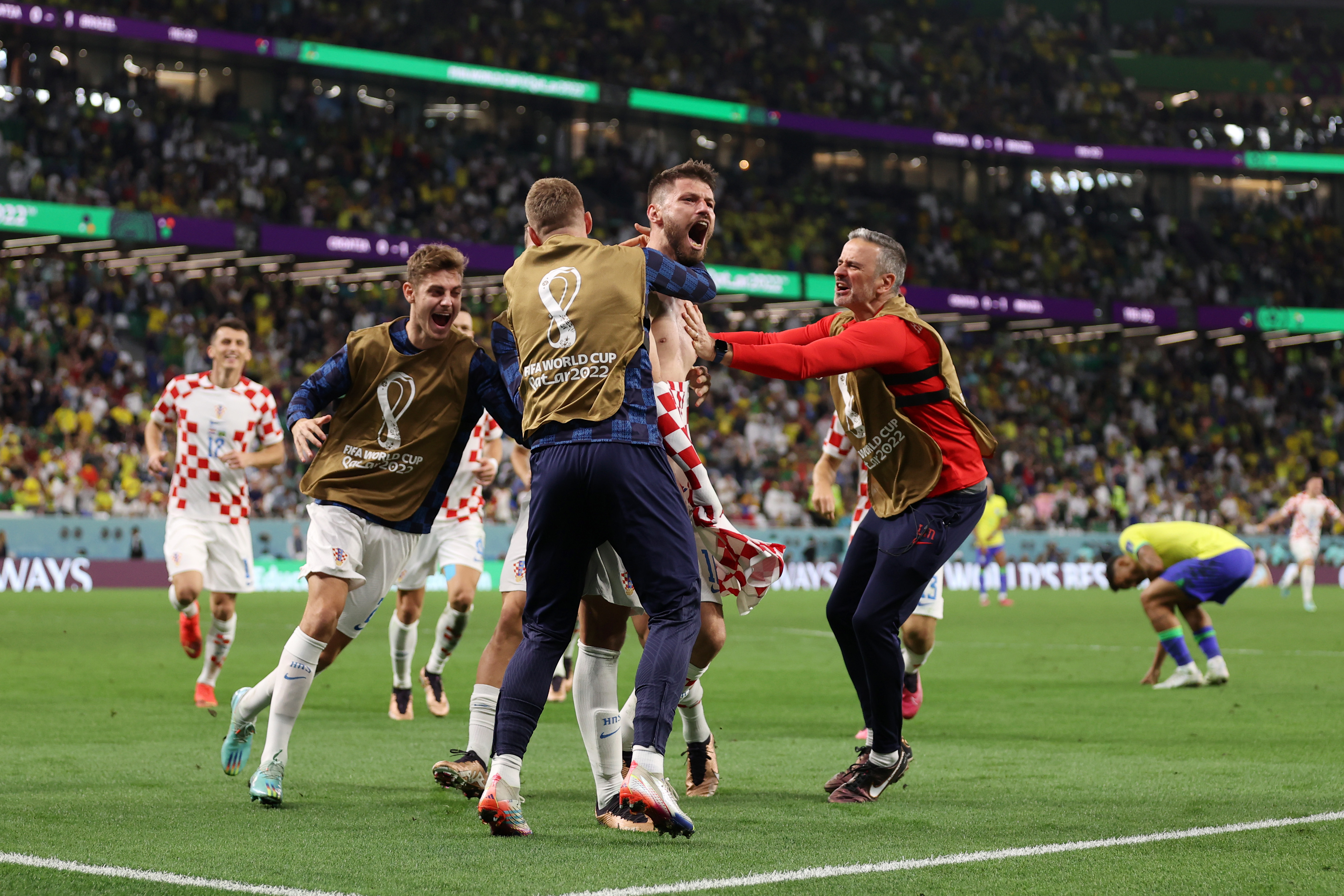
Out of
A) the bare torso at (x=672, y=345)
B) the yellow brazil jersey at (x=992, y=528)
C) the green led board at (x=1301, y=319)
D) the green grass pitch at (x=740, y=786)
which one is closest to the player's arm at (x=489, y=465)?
the green grass pitch at (x=740, y=786)

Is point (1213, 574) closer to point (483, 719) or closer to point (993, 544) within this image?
point (483, 719)

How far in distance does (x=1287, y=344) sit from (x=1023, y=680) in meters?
40.0

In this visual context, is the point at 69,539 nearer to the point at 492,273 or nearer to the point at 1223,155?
the point at 492,273

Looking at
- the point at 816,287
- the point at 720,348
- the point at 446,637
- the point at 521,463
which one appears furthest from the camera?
the point at 816,287

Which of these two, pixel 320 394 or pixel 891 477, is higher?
pixel 320 394

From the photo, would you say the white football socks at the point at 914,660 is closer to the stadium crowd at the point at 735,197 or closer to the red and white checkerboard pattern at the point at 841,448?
the red and white checkerboard pattern at the point at 841,448

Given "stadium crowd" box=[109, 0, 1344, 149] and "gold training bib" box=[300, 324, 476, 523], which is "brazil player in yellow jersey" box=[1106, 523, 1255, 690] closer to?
"gold training bib" box=[300, 324, 476, 523]

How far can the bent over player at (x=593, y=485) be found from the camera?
481 centimetres

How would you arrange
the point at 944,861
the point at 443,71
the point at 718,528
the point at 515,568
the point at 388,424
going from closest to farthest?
the point at 944,861 < the point at 718,528 < the point at 388,424 < the point at 515,568 < the point at 443,71

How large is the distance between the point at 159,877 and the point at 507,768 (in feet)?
3.91

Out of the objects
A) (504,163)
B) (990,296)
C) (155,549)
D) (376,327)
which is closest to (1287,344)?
(990,296)

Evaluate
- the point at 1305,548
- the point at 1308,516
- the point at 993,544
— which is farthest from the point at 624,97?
the point at 1305,548

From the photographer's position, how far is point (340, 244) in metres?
32.6

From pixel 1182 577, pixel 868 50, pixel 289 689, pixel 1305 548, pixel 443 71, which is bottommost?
pixel 1305 548
